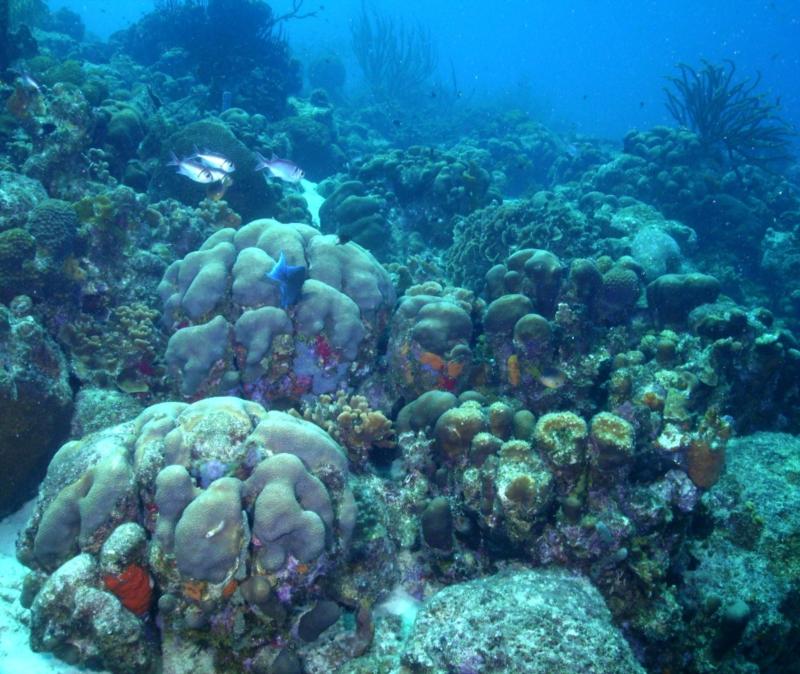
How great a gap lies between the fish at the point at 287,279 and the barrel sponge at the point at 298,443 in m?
1.71

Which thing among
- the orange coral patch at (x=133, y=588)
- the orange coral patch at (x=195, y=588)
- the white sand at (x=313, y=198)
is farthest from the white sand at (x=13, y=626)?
the white sand at (x=313, y=198)

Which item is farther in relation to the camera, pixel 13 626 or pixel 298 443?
pixel 298 443

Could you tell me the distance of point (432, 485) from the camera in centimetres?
456

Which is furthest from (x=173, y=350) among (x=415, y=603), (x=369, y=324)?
(x=415, y=603)

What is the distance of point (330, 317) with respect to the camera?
17.5 ft

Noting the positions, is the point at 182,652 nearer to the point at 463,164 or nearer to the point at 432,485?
the point at 432,485

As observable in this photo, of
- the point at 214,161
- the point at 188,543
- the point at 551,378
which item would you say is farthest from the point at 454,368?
the point at 214,161

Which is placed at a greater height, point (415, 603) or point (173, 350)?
point (173, 350)

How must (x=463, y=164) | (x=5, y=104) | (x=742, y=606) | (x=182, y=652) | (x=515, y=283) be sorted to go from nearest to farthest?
(x=182, y=652)
(x=742, y=606)
(x=515, y=283)
(x=5, y=104)
(x=463, y=164)

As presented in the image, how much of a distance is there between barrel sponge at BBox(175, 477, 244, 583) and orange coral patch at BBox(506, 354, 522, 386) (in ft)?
10.7

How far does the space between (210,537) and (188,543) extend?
126 millimetres

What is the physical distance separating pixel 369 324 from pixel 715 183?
43.2ft

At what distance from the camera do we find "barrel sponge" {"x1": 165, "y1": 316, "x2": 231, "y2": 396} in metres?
5.04

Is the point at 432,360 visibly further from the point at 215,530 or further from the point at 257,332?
the point at 215,530
